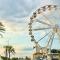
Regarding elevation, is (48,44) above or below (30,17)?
below

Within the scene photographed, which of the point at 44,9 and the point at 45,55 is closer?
the point at 44,9

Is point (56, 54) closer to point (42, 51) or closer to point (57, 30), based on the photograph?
point (42, 51)

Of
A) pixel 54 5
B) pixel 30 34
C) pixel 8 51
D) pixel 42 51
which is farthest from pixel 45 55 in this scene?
pixel 8 51

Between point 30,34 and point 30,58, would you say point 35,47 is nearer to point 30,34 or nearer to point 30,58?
point 30,34

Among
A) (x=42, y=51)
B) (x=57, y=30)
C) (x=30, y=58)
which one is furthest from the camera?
(x=30, y=58)

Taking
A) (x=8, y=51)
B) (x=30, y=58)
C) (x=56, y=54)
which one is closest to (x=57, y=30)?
(x=30, y=58)

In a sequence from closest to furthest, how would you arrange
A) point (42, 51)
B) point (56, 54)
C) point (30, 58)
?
point (42, 51) → point (30, 58) → point (56, 54)

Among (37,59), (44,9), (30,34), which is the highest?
(44,9)

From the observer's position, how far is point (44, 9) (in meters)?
52.2

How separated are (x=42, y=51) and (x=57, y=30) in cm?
562

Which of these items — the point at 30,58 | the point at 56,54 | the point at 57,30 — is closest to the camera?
the point at 57,30

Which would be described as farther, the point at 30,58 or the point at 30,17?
the point at 30,58

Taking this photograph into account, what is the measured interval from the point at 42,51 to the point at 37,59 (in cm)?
922

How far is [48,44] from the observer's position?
52938 mm
